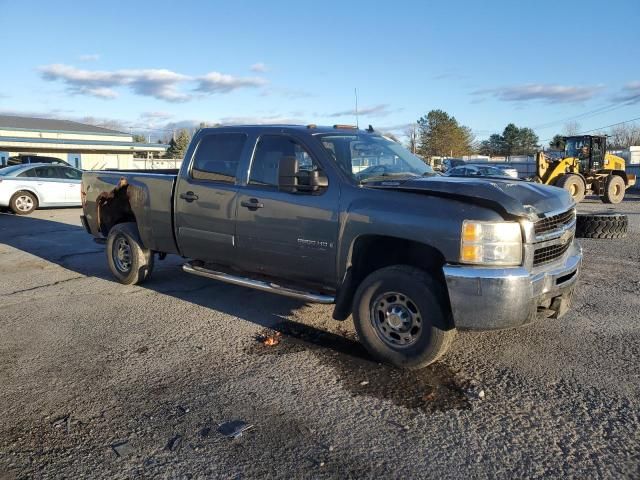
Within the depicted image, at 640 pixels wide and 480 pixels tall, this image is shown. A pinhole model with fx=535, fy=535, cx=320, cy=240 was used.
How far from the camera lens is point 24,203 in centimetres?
1588

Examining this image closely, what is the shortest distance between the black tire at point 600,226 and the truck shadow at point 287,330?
332 centimetres

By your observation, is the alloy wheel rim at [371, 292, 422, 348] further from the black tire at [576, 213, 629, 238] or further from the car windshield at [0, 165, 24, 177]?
the car windshield at [0, 165, 24, 177]

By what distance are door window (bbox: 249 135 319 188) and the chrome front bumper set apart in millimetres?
1962

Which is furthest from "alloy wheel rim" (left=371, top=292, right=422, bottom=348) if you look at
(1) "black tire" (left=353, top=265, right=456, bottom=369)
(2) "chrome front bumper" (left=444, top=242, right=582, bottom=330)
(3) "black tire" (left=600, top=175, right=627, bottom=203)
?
(3) "black tire" (left=600, top=175, right=627, bottom=203)

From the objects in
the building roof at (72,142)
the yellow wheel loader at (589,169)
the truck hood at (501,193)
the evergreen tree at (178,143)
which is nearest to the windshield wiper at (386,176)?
the truck hood at (501,193)

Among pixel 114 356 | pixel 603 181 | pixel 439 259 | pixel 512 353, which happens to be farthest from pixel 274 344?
pixel 603 181

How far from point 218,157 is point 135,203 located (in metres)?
1.53

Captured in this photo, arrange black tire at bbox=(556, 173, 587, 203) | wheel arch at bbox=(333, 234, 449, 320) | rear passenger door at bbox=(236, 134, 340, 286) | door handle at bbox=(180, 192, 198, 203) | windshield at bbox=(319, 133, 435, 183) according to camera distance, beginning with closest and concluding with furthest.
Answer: wheel arch at bbox=(333, 234, 449, 320) → rear passenger door at bbox=(236, 134, 340, 286) → windshield at bbox=(319, 133, 435, 183) → door handle at bbox=(180, 192, 198, 203) → black tire at bbox=(556, 173, 587, 203)

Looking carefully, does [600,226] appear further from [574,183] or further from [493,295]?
[574,183]

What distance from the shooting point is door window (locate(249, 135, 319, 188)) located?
516cm

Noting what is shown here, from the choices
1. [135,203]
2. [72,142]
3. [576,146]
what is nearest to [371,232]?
[135,203]

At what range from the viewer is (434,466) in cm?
301

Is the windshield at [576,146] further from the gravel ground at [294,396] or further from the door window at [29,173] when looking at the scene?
the door window at [29,173]

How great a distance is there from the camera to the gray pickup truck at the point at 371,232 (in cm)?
388
